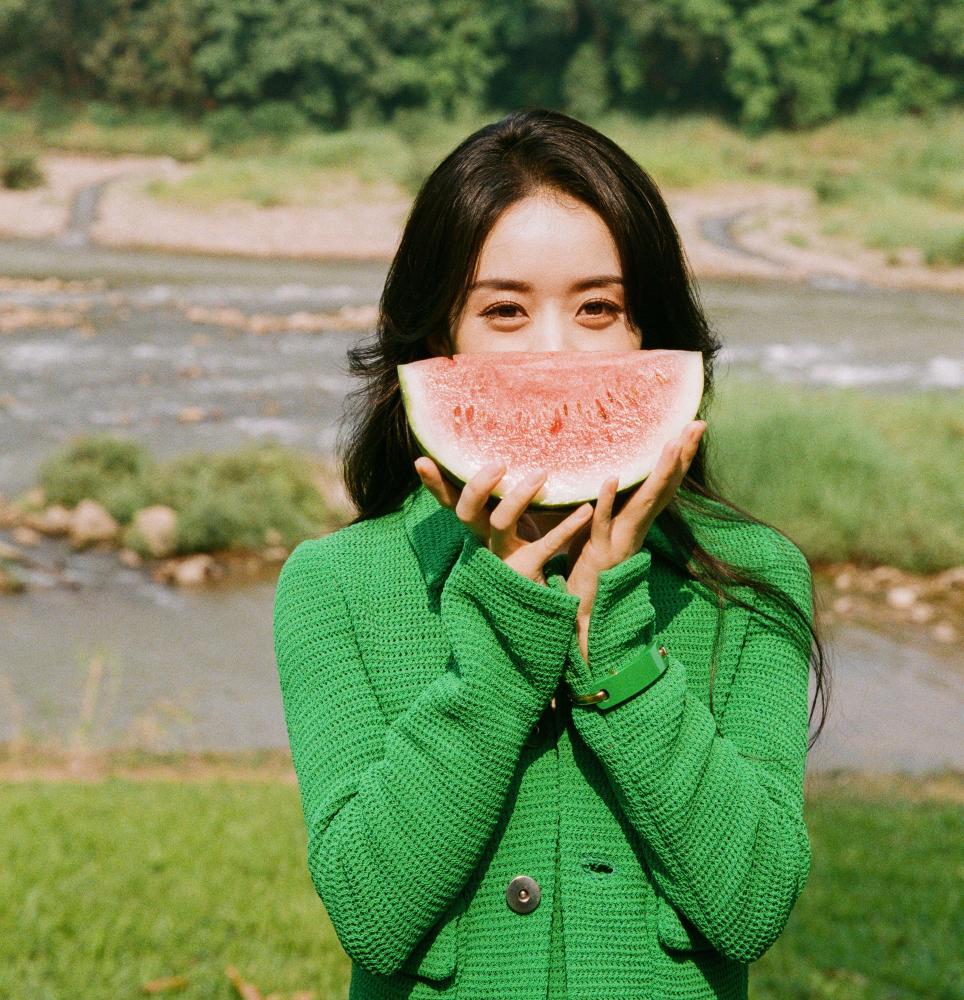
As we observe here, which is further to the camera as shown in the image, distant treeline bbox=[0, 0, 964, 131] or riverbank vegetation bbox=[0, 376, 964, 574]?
distant treeline bbox=[0, 0, 964, 131]

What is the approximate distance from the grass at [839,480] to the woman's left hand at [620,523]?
26.0 ft

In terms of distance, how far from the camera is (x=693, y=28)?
40344mm

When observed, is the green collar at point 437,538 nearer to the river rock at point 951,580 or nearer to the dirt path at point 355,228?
the river rock at point 951,580

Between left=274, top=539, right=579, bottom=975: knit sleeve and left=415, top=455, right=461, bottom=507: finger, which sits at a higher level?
left=415, top=455, right=461, bottom=507: finger

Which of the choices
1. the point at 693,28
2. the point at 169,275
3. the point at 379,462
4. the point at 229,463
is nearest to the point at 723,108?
the point at 693,28

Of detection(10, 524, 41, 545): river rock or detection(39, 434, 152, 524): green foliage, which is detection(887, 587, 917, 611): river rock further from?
detection(10, 524, 41, 545): river rock

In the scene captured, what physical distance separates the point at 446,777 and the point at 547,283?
2.08 feet

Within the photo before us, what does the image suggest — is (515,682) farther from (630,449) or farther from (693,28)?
(693,28)

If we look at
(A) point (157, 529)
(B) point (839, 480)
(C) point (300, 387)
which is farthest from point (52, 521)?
(B) point (839, 480)

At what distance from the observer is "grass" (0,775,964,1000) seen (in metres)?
3.48

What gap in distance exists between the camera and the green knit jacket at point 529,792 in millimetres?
→ 1446

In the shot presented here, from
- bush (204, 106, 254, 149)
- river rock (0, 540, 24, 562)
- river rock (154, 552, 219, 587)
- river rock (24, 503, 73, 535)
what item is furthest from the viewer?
bush (204, 106, 254, 149)

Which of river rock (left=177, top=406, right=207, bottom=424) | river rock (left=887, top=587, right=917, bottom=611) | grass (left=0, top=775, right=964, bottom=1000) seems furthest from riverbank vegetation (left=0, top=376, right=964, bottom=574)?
grass (left=0, top=775, right=964, bottom=1000)

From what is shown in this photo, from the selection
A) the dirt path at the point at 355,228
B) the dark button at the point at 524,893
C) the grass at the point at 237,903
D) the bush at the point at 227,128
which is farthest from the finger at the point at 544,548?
the bush at the point at 227,128
